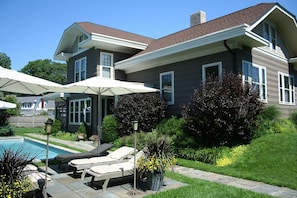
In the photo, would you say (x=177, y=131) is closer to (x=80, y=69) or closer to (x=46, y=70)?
(x=80, y=69)

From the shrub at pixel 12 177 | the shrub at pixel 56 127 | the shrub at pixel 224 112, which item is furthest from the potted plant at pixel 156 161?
the shrub at pixel 56 127

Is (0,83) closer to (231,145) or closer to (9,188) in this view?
(9,188)

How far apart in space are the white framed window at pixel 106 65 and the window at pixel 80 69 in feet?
6.83

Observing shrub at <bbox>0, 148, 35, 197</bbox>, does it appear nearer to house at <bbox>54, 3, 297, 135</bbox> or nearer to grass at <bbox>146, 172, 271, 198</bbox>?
grass at <bbox>146, 172, 271, 198</bbox>

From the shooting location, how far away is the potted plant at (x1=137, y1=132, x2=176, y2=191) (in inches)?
194

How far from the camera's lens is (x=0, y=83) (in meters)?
5.94

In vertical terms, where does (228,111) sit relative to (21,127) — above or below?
above

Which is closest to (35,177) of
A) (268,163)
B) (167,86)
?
(268,163)

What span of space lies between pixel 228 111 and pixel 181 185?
3.68m

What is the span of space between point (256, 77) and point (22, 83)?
32.8 ft

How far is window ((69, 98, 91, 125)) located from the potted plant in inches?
480

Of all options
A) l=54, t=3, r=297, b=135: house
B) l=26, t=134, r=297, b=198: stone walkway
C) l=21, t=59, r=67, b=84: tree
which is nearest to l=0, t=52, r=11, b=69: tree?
l=21, t=59, r=67, b=84: tree

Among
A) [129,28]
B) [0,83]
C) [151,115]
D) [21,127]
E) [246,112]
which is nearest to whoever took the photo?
[0,83]

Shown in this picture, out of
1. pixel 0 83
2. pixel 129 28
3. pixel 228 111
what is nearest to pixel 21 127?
pixel 129 28
